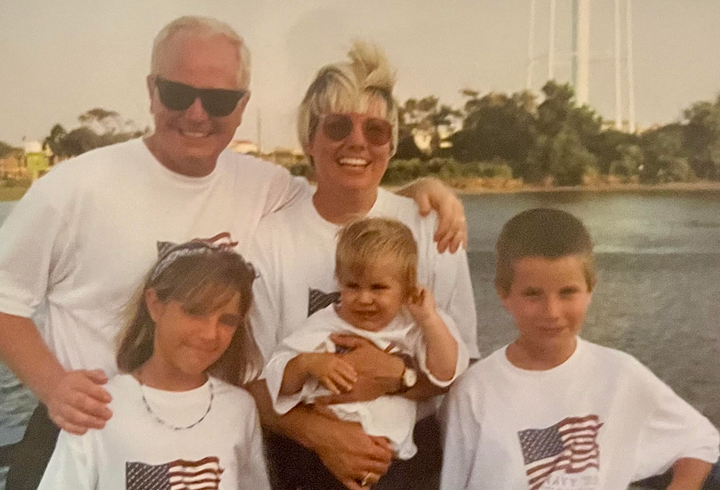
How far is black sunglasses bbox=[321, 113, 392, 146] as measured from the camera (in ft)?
4.26

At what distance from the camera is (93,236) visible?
129 cm

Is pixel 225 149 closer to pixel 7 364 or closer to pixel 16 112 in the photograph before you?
pixel 16 112

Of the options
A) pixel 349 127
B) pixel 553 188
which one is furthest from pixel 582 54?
pixel 349 127

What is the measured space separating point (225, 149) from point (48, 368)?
60 cm

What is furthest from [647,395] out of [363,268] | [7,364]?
[7,364]

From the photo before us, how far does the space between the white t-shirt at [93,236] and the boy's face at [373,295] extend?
0.31 metres

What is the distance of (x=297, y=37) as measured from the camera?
1386 mm

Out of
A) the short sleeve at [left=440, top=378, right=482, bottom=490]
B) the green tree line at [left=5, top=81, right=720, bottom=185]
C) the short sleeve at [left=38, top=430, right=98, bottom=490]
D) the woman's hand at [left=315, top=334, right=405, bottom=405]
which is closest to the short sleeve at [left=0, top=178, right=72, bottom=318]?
the green tree line at [left=5, top=81, right=720, bottom=185]

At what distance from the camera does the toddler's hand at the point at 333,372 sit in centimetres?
118

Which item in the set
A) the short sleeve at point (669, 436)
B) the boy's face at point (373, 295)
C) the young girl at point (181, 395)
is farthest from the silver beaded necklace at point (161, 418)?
the short sleeve at point (669, 436)

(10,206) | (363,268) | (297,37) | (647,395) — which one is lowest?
(647,395)

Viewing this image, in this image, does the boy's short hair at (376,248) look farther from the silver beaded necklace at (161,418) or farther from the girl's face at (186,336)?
the silver beaded necklace at (161,418)

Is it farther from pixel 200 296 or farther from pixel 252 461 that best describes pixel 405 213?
pixel 252 461

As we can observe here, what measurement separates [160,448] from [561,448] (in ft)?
2.68
